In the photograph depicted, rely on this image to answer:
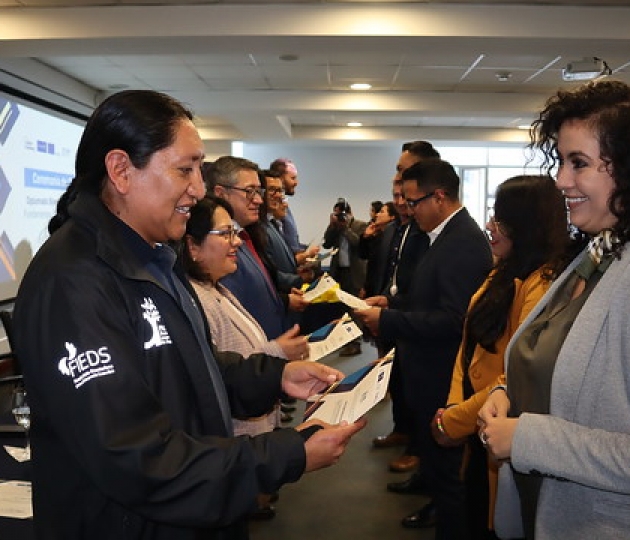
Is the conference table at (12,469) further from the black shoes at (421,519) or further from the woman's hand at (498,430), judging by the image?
the black shoes at (421,519)

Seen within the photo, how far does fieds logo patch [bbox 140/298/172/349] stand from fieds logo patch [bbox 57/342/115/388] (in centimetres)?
11

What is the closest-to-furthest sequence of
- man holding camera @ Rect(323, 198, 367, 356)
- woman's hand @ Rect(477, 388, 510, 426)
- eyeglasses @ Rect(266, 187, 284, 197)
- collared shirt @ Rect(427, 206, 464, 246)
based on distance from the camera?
woman's hand @ Rect(477, 388, 510, 426) < collared shirt @ Rect(427, 206, 464, 246) < eyeglasses @ Rect(266, 187, 284, 197) < man holding camera @ Rect(323, 198, 367, 356)

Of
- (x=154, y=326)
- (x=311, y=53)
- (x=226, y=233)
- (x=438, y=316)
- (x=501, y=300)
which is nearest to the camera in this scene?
(x=154, y=326)

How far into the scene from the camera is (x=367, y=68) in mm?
6383

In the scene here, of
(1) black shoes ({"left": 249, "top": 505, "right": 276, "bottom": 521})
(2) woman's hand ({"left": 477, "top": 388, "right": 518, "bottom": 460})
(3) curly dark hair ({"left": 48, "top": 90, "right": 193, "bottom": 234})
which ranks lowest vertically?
(1) black shoes ({"left": 249, "top": 505, "right": 276, "bottom": 521})

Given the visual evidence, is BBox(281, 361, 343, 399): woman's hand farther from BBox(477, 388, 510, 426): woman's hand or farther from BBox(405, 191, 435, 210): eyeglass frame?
BBox(405, 191, 435, 210): eyeglass frame

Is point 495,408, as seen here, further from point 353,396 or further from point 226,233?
point 226,233

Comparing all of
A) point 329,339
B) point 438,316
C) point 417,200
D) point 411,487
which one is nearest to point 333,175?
point 411,487

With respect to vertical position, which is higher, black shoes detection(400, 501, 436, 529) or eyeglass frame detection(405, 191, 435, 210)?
eyeglass frame detection(405, 191, 435, 210)

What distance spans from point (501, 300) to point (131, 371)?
50.1 inches

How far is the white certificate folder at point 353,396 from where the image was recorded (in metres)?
1.20

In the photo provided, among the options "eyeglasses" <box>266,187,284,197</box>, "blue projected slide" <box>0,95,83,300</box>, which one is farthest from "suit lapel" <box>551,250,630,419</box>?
"blue projected slide" <box>0,95,83,300</box>

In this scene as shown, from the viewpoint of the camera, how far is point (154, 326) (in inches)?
41.4

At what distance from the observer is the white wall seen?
40.2 feet
